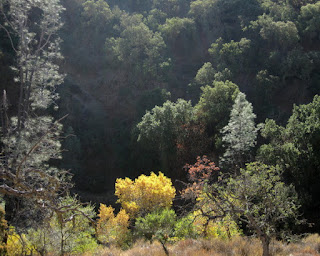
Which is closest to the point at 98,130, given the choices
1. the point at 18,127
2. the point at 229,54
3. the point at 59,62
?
the point at 59,62

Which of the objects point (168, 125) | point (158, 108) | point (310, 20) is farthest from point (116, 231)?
point (310, 20)

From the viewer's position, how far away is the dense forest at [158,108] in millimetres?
13375

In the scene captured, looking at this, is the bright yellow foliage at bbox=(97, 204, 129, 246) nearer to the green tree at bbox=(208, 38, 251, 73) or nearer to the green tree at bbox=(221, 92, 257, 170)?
the green tree at bbox=(221, 92, 257, 170)

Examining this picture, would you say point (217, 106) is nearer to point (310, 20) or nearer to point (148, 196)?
point (148, 196)

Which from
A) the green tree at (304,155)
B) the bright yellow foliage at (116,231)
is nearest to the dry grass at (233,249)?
the bright yellow foliage at (116,231)

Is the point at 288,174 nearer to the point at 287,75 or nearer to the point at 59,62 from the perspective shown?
the point at 287,75

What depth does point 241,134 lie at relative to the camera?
1852cm

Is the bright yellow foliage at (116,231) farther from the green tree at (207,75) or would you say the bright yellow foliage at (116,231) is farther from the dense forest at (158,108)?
the green tree at (207,75)

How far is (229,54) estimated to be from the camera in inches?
1156

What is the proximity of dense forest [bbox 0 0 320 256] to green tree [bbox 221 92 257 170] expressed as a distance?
0.29 ft

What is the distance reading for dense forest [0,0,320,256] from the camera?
13.4 m

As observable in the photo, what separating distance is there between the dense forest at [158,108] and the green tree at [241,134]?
0.09m

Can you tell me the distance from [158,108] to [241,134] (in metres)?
7.27

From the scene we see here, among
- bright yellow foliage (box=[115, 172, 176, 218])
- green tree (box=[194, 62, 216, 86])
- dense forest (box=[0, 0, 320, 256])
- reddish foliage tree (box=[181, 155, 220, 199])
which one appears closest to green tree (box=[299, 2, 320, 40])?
dense forest (box=[0, 0, 320, 256])
